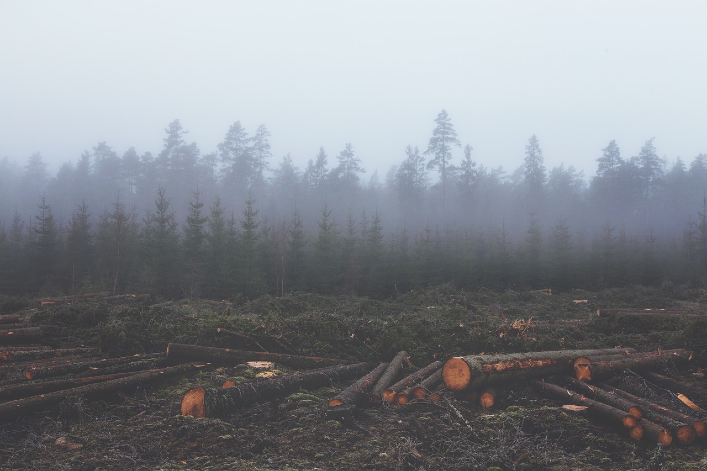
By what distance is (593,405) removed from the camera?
16.8 ft

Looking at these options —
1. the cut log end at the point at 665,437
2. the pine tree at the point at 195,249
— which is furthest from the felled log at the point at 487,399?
the pine tree at the point at 195,249

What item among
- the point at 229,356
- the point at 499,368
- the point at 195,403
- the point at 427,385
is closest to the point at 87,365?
the point at 229,356

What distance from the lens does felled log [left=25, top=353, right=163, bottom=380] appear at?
609cm

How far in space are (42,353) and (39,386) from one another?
2.48 meters

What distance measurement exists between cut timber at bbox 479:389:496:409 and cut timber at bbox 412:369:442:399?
2.32 feet

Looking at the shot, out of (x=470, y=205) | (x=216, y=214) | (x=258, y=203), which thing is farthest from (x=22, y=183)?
(x=470, y=205)

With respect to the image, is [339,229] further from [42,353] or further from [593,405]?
[593,405]

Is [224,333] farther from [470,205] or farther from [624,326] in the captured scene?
[470,205]

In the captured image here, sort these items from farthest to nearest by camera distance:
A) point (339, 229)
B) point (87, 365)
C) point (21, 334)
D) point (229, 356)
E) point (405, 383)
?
point (339, 229) → point (21, 334) → point (229, 356) → point (87, 365) → point (405, 383)

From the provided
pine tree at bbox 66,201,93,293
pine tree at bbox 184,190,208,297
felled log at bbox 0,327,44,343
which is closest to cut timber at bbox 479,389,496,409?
felled log at bbox 0,327,44,343

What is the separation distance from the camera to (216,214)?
2850cm

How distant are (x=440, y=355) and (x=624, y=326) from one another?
→ 5.90 m

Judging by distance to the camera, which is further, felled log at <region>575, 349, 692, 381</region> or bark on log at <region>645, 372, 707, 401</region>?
felled log at <region>575, 349, 692, 381</region>

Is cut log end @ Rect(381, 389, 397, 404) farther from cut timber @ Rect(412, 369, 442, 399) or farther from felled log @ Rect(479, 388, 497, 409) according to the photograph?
felled log @ Rect(479, 388, 497, 409)
